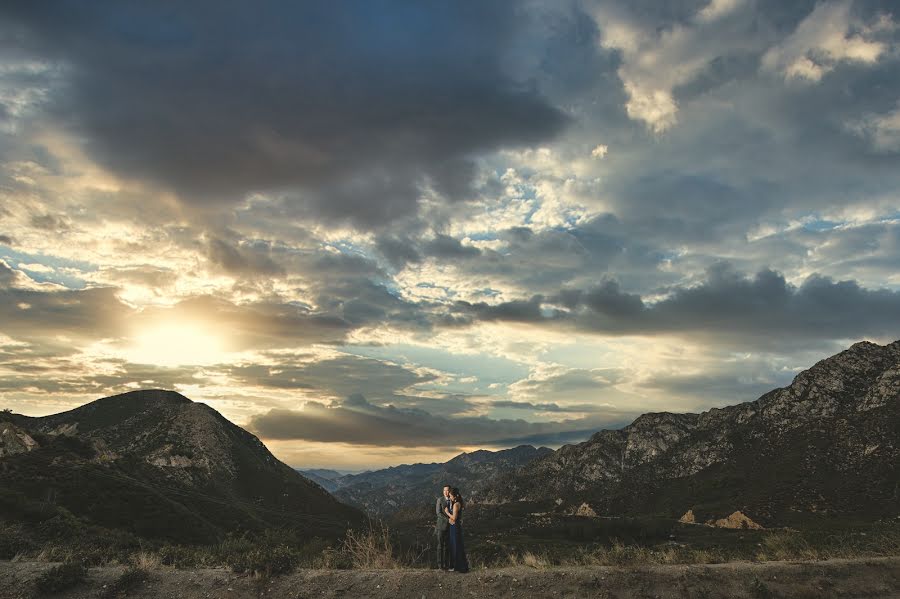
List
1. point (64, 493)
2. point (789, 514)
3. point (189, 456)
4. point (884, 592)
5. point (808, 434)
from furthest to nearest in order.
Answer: point (189, 456) → point (808, 434) → point (789, 514) → point (64, 493) → point (884, 592)

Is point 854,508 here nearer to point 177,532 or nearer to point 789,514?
point 789,514

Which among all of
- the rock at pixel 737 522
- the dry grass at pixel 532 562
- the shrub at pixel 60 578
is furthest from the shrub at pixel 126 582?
the rock at pixel 737 522

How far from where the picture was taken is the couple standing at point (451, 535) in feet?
58.6

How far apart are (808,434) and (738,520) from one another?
40.6 m

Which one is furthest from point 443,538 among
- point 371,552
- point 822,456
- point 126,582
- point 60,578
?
point 822,456

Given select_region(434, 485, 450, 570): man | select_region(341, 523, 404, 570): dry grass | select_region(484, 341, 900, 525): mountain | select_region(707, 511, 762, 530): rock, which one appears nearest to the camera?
select_region(434, 485, 450, 570): man

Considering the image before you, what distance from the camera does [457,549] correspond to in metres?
18.0

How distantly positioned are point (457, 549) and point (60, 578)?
1358cm

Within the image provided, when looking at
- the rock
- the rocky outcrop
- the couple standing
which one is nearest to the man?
the couple standing

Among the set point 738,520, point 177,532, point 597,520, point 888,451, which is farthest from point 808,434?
point 177,532

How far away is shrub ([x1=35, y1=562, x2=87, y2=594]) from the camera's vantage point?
17.0 m

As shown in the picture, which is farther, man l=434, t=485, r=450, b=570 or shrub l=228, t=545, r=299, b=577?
man l=434, t=485, r=450, b=570

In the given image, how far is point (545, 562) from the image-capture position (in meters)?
18.4

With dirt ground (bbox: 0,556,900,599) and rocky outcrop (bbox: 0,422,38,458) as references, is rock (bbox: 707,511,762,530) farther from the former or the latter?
rocky outcrop (bbox: 0,422,38,458)
